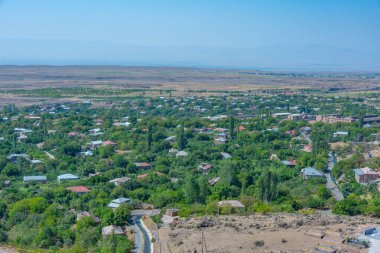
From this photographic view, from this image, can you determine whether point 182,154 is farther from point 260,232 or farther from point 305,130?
point 260,232

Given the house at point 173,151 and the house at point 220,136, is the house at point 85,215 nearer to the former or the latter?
the house at point 173,151

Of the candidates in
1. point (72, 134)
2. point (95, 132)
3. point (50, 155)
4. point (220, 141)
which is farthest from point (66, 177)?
point (95, 132)

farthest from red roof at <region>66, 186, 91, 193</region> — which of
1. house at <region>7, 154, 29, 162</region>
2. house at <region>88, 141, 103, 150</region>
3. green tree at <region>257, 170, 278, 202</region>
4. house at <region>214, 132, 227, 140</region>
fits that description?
house at <region>214, 132, 227, 140</region>

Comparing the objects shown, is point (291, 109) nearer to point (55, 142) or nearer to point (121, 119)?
point (121, 119)

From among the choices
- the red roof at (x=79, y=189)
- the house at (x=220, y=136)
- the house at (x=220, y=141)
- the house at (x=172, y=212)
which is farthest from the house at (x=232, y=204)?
the house at (x=220, y=136)

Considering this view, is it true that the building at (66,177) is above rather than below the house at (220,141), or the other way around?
below

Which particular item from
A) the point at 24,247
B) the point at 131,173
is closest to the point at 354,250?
the point at 24,247

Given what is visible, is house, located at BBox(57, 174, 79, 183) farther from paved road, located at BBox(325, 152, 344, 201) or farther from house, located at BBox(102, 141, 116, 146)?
paved road, located at BBox(325, 152, 344, 201)

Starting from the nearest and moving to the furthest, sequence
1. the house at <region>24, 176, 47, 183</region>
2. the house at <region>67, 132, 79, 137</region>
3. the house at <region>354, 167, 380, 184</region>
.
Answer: the house at <region>24, 176, 47, 183</region>, the house at <region>354, 167, 380, 184</region>, the house at <region>67, 132, 79, 137</region>
